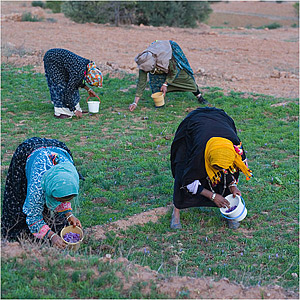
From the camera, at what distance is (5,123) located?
832cm

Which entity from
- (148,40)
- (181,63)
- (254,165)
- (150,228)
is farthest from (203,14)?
(150,228)

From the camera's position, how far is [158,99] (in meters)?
9.05

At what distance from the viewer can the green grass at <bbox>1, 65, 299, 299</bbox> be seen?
3.30 m

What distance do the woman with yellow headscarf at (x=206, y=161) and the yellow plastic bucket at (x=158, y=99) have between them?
14.5 feet

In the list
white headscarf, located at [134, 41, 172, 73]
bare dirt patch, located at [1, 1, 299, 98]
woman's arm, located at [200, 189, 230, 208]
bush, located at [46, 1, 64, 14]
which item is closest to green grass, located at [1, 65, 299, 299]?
woman's arm, located at [200, 189, 230, 208]

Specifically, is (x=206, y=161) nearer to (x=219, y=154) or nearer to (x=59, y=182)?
(x=219, y=154)

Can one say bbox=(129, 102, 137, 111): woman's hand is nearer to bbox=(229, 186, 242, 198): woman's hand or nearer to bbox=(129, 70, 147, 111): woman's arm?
bbox=(129, 70, 147, 111): woman's arm

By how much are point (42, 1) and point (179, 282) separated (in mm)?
38097

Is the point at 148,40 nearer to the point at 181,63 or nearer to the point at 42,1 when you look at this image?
the point at 181,63

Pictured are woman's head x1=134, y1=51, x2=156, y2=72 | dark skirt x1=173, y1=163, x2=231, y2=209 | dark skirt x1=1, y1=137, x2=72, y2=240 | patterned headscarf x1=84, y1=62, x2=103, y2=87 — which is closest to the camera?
dark skirt x1=1, y1=137, x2=72, y2=240

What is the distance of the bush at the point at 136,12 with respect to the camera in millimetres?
22869

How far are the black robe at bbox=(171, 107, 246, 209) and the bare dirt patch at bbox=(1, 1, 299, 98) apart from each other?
19.7ft

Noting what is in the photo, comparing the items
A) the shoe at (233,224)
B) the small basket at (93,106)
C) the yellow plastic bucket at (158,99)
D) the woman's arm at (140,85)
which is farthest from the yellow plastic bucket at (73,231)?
the yellow plastic bucket at (158,99)

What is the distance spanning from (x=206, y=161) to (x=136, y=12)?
71.2ft
